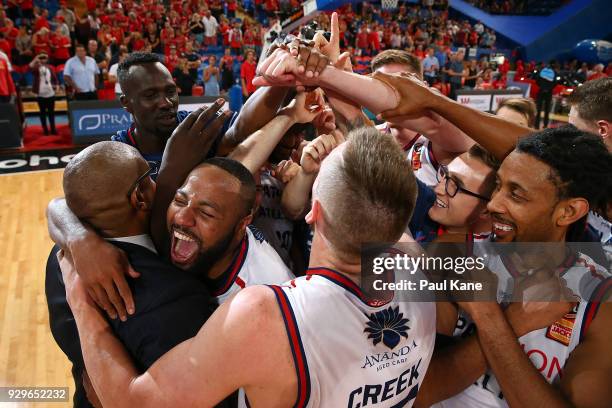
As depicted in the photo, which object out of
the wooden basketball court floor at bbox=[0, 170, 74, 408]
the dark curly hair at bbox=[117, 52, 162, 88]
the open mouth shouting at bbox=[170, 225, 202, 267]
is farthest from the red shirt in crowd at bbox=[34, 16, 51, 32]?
the open mouth shouting at bbox=[170, 225, 202, 267]

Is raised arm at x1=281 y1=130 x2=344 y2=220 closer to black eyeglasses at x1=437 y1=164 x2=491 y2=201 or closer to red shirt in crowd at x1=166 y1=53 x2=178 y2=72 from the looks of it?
black eyeglasses at x1=437 y1=164 x2=491 y2=201

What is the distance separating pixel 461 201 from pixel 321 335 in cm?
116

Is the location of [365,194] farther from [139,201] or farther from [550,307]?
[139,201]

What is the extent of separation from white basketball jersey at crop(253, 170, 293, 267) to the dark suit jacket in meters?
0.80

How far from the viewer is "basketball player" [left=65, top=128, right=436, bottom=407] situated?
46.8 inches

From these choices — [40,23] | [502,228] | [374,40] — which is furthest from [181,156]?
[374,40]

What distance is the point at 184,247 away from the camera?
1.81 metres

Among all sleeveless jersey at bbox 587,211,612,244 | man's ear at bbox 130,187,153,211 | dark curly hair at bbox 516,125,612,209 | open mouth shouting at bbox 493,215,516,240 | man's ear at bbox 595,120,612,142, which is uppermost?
dark curly hair at bbox 516,125,612,209

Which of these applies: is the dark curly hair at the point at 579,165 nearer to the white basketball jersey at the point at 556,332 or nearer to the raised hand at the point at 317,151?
the white basketball jersey at the point at 556,332

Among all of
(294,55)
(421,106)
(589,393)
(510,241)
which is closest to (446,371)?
(589,393)

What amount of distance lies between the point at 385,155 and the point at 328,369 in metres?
0.59

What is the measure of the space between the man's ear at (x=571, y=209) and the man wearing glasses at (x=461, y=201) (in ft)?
1.46

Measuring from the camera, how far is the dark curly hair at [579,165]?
5.28ft

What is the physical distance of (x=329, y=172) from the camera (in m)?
1.31
